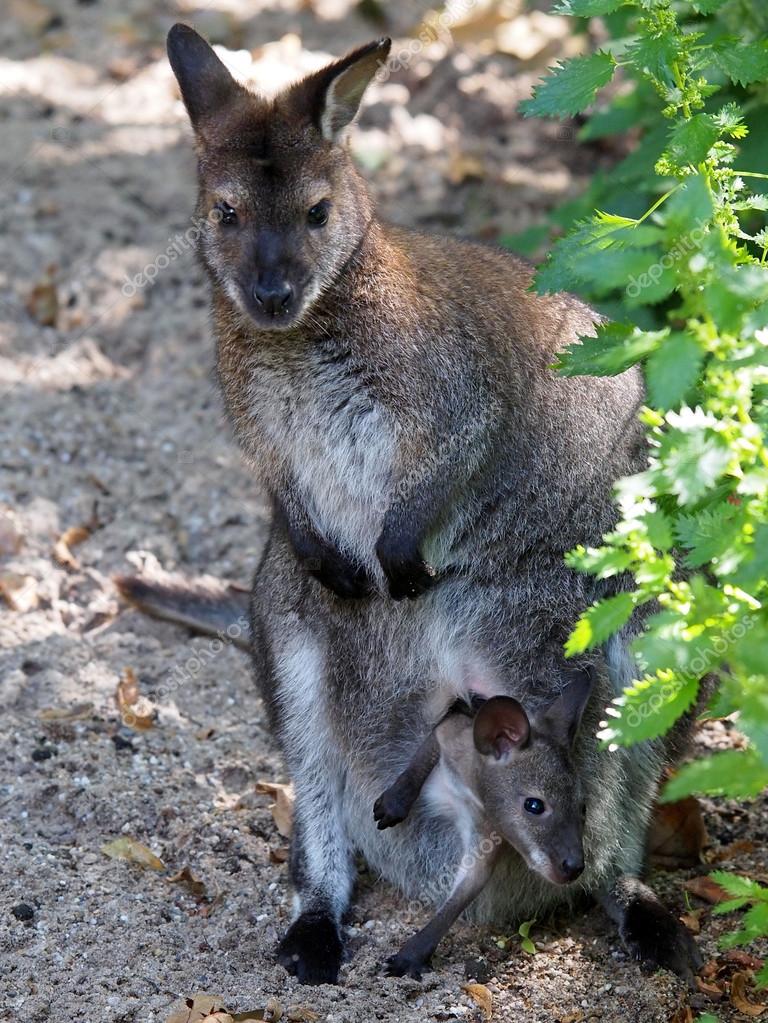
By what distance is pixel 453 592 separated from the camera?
14.7 ft

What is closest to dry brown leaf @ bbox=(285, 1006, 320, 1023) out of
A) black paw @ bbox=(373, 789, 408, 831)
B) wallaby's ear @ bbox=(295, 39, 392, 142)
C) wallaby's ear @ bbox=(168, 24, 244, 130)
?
black paw @ bbox=(373, 789, 408, 831)

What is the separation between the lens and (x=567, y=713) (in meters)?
4.21

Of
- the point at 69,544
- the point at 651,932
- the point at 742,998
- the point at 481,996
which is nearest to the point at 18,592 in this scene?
the point at 69,544

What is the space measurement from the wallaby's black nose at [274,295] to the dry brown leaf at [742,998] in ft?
7.58

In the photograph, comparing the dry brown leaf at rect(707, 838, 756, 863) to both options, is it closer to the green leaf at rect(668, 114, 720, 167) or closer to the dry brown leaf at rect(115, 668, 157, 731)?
the dry brown leaf at rect(115, 668, 157, 731)

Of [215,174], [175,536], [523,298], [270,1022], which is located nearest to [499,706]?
[270,1022]

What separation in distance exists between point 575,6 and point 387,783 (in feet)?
7.90

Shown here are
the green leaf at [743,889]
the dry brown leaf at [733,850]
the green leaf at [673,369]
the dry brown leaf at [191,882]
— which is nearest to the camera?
the green leaf at [673,369]

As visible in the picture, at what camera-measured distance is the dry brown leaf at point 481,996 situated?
3951mm

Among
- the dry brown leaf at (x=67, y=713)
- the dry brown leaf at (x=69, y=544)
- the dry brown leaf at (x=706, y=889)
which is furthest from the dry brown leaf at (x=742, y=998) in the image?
the dry brown leaf at (x=69, y=544)

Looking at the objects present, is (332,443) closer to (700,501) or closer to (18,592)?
(700,501)

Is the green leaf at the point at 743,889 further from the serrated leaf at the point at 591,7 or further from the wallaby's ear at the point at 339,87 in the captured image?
the wallaby's ear at the point at 339,87

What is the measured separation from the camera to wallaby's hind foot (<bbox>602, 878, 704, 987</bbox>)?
4.15m

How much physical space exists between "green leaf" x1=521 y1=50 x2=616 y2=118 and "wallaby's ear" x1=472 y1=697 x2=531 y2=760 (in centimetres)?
165
